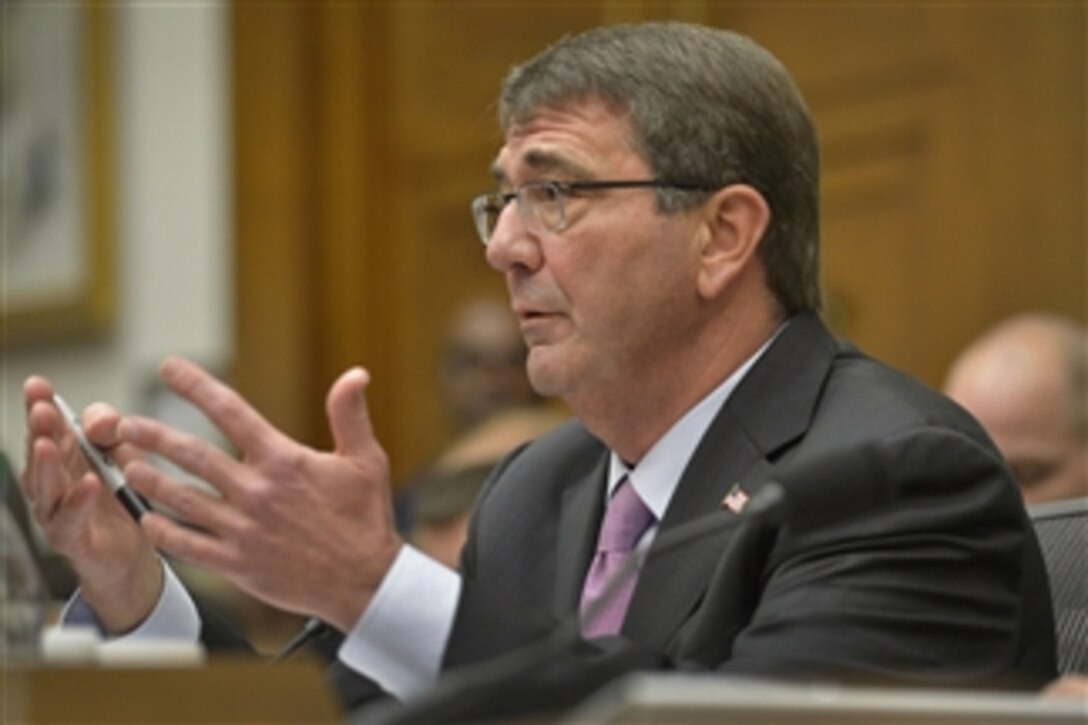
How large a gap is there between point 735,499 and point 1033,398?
203 centimetres

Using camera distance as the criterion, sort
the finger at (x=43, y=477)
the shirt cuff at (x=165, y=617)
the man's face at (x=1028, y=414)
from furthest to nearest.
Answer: the man's face at (x=1028, y=414) < the shirt cuff at (x=165, y=617) < the finger at (x=43, y=477)

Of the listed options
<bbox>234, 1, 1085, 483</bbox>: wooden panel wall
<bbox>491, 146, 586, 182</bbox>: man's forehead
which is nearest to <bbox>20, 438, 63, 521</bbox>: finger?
<bbox>491, 146, 586, 182</bbox>: man's forehead

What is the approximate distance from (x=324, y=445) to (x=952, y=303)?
75.2 inches

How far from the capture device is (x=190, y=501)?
196 centimetres

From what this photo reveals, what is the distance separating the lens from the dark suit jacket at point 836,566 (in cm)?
222

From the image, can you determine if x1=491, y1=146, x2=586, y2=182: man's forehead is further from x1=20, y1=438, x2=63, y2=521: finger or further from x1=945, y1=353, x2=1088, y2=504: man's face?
x1=945, y1=353, x2=1088, y2=504: man's face

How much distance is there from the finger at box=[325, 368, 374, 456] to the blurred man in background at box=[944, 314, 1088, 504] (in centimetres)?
257

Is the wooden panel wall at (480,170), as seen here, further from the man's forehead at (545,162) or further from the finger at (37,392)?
the finger at (37,392)

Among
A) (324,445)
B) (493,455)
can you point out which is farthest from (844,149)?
(324,445)

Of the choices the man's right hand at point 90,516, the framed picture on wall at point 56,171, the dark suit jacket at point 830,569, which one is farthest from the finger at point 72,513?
the framed picture on wall at point 56,171

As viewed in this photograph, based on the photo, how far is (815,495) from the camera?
1.94 metres

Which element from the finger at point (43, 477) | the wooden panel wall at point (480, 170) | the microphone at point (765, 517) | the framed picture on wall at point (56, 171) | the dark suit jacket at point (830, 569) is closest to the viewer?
the microphone at point (765, 517)

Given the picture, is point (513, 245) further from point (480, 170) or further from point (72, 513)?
point (480, 170)

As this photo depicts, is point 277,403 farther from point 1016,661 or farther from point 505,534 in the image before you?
point 1016,661
